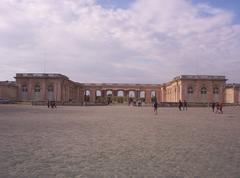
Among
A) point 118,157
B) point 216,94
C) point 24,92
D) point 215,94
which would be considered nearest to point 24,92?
point 24,92

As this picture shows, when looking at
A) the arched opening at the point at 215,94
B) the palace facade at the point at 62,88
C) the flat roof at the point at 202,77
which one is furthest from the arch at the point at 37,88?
the arched opening at the point at 215,94

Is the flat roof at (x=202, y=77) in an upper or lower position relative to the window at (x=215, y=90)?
upper

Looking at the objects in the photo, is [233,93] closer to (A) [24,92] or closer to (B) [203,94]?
(B) [203,94]

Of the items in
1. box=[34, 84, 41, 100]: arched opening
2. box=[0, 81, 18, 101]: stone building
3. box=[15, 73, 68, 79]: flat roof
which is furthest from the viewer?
box=[0, 81, 18, 101]: stone building

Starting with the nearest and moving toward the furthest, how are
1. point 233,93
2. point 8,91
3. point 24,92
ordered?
point 24,92, point 8,91, point 233,93

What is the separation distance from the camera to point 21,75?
62875mm

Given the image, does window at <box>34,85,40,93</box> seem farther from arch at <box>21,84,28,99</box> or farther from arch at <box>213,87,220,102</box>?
arch at <box>213,87,220,102</box>

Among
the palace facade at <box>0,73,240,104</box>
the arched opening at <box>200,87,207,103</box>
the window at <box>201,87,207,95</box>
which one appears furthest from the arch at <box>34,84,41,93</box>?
the window at <box>201,87,207,95</box>

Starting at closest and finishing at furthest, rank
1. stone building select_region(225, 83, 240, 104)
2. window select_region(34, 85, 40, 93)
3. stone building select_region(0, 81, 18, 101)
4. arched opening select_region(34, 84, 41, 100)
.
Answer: arched opening select_region(34, 84, 41, 100), window select_region(34, 85, 40, 93), stone building select_region(0, 81, 18, 101), stone building select_region(225, 83, 240, 104)

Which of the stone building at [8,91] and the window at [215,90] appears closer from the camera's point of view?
the window at [215,90]

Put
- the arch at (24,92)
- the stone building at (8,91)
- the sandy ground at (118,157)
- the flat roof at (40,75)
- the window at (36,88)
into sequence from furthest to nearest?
the stone building at (8,91), the arch at (24,92), the window at (36,88), the flat roof at (40,75), the sandy ground at (118,157)

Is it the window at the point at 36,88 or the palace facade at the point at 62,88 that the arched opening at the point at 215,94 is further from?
the window at the point at 36,88

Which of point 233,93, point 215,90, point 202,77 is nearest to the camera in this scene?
point 215,90

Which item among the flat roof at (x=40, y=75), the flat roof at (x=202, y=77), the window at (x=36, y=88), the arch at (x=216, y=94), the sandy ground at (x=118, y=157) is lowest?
the sandy ground at (x=118, y=157)
